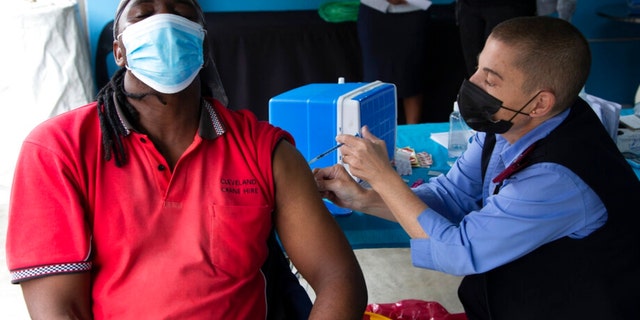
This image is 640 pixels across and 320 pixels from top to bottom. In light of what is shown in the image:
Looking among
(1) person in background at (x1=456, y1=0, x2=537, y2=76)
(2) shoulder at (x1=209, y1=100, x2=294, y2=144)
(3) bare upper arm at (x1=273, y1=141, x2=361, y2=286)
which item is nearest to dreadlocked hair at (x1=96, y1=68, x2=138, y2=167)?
(2) shoulder at (x1=209, y1=100, x2=294, y2=144)

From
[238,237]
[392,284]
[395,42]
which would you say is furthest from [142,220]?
[395,42]

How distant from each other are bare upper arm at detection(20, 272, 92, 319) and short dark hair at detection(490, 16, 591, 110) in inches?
43.7

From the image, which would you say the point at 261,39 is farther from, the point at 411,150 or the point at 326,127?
the point at 326,127

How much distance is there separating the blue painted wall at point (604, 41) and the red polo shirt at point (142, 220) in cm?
365

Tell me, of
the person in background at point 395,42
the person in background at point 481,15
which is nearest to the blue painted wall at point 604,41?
the person in background at point 395,42

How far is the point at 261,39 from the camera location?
14.9 ft

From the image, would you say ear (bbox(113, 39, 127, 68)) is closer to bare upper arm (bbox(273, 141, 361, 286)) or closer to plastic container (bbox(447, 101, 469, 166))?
bare upper arm (bbox(273, 141, 361, 286))

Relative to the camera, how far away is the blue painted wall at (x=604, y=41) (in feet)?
16.1

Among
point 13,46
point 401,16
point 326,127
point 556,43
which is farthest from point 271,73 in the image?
point 556,43

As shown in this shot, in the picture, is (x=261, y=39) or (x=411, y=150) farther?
(x=261, y=39)

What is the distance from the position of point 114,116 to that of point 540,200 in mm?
977

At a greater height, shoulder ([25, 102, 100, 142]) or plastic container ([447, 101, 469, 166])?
shoulder ([25, 102, 100, 142])

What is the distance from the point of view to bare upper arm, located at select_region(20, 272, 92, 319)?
4.14 feet

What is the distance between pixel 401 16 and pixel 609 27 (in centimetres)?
223
